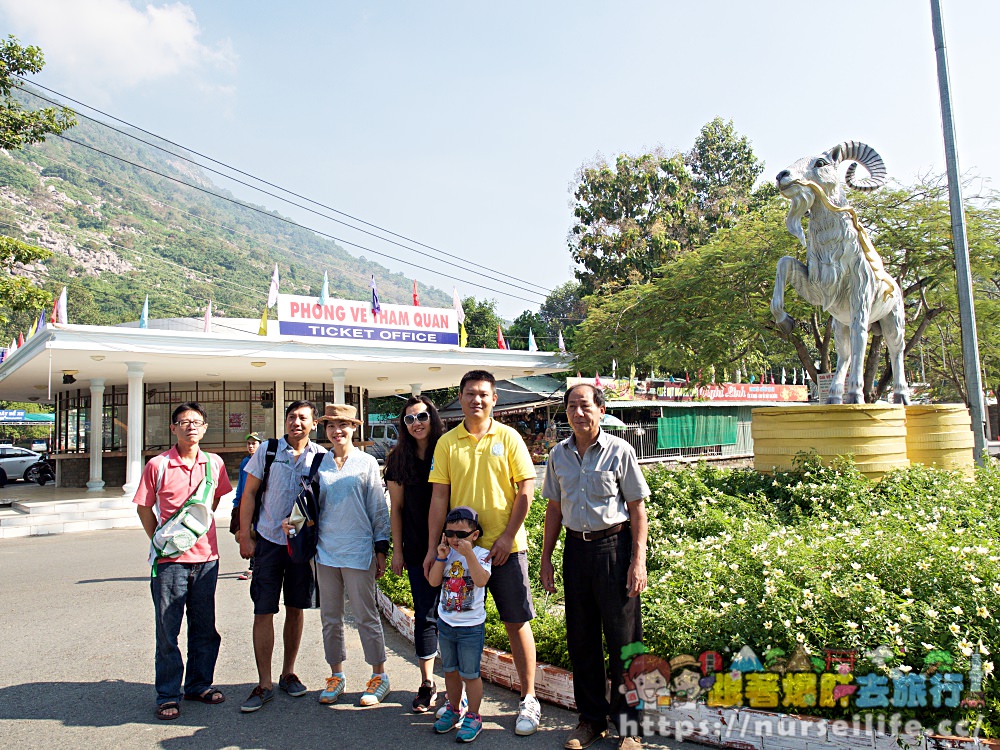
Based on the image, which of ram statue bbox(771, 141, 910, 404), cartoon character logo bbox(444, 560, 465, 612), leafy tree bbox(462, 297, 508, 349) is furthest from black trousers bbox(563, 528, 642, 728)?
leafy tree bbox(462, 297, 508, 349)

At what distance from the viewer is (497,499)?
3484 millimetres

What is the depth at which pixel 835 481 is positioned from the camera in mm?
6414

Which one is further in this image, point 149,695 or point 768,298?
point 768,298

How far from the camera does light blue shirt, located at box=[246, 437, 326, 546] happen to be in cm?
399

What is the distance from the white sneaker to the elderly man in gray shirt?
219mm

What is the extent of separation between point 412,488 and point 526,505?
2.50 feet

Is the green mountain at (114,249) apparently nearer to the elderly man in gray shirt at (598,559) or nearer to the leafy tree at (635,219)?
the leafy tree at (635,219)

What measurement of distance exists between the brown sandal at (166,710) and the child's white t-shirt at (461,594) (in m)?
1.55

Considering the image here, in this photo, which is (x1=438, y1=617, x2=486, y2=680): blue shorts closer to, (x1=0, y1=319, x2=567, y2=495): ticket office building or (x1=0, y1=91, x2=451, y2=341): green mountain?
(x1=0, y1=319, x2=567, y2=495): ticket office building

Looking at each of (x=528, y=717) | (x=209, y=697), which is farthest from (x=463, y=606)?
(x=209, y=697)

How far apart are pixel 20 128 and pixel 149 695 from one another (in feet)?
42.2

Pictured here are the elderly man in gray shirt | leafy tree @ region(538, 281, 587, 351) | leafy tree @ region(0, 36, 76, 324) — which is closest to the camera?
the elderly man in gray shirt

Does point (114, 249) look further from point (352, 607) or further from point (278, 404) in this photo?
point (352, 607)

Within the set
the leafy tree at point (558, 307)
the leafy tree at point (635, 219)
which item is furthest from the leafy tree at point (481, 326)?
the leafy tree at point (635, 219)
